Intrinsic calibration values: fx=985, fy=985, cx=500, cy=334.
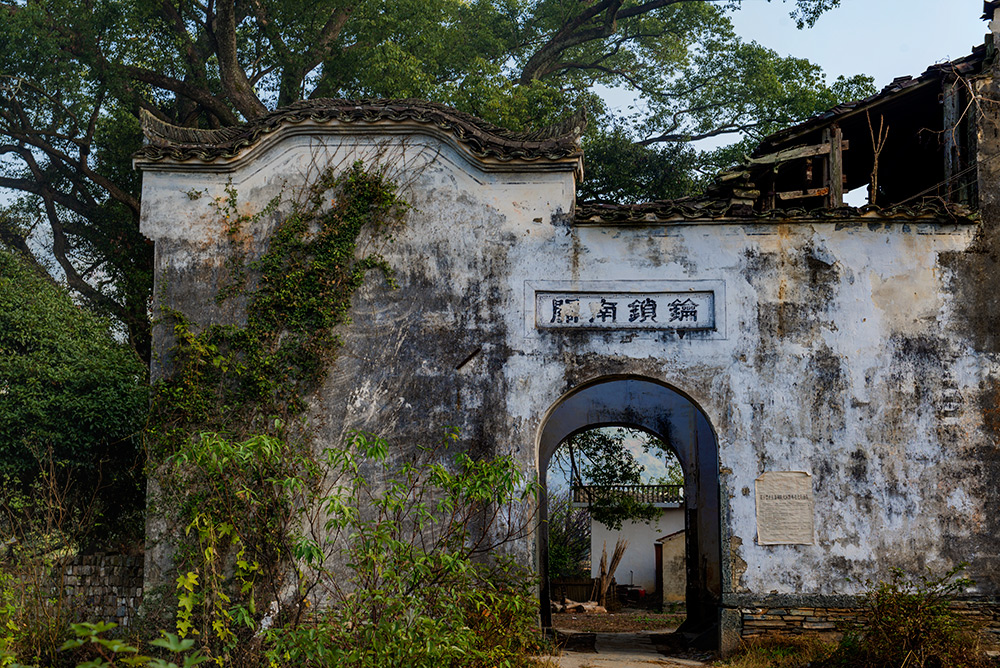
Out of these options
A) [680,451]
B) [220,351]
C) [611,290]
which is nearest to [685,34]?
[680,451]

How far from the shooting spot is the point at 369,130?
9828 mm

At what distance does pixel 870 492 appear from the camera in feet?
30.0

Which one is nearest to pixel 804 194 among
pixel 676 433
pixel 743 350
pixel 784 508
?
pixel 743 350

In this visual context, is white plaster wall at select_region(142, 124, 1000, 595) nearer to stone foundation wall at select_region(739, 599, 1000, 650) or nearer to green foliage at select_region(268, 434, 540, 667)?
stone foundation wall at select_region(739, 599, 1000, 650)

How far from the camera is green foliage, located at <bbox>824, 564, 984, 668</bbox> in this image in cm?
756

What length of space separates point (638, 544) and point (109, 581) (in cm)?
1680

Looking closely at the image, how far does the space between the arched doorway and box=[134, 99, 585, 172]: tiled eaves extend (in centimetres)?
400

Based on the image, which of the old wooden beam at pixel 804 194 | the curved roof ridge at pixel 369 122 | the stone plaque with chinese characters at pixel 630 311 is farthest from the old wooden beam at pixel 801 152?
the curved roof ridge at pixel 369 122

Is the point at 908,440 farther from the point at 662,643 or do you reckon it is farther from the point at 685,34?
the point at 685,34

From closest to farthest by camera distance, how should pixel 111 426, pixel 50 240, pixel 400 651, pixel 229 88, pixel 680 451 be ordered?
pixel 400 651
pixel 111 426
pixel 680 451
pixel 229 88
pixel 50 240

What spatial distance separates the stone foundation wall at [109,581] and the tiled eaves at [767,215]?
5.86 metres

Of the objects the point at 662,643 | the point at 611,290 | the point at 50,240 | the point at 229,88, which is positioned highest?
the point at 229,88

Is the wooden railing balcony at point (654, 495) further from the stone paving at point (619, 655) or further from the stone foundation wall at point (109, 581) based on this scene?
the stone foundation wall at point (109, 581)

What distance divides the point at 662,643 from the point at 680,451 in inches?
111
